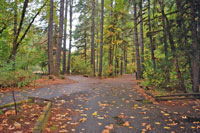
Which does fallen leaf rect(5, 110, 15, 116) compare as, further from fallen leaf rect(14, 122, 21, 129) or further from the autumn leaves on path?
the autumn leaves on path

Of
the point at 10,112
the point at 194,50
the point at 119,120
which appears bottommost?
the point at 119,120

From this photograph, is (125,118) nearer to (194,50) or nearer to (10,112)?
(10,112)

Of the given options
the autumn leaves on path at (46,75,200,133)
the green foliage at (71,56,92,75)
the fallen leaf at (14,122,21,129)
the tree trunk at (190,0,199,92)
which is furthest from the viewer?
the green foliage at (71,56,92,75)

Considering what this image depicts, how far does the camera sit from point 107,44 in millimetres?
20219

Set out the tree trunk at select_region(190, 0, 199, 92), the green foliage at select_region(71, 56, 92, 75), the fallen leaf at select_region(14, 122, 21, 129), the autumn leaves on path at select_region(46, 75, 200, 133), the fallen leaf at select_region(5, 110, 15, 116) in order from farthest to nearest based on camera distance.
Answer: the green foliage at select_region(71, 56, 92, 75) → the tree trunk at select_region(190, 0, 199, 92) → the fallen leaf at select_region(5, 110, 15, 116) → the autumn leaves on path at select_region(46, 75, 200, 133) → the fallen leaf at select_region(14, 122, 21, 129)

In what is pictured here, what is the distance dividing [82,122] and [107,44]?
56.4 feet

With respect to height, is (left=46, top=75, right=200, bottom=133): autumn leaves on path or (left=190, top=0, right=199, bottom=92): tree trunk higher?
(left=190, top=0, right=199, bottom=92): tree trunk

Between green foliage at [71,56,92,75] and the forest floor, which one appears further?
green foliage at [71,56,92,75]

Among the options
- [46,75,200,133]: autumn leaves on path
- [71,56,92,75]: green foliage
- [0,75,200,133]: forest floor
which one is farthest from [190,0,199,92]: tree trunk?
[71,56,92,75]: green foliage

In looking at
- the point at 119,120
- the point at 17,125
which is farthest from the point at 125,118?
the point at 17,125

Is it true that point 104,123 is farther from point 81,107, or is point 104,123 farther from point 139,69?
point 139,69

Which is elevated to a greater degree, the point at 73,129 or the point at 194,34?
the point at 194,34

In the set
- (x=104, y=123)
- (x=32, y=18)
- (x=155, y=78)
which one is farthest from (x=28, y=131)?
(x=32, y=18)

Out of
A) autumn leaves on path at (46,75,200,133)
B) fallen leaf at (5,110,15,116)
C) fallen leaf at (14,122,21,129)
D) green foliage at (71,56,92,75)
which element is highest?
green foliage at (71,56,92,75)
